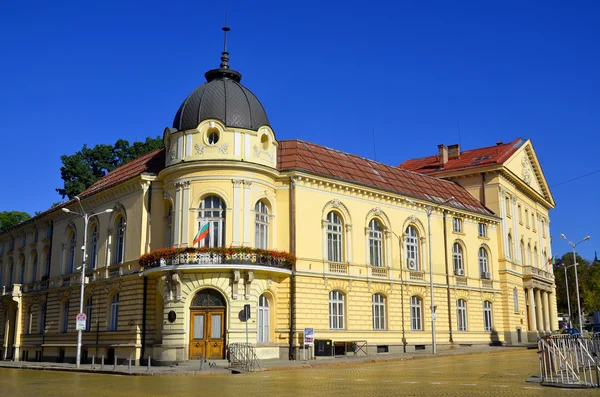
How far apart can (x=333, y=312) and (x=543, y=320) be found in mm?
28898

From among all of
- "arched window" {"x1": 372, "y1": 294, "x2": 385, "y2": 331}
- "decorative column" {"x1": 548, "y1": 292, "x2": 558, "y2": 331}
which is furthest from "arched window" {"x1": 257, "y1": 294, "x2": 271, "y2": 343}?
"decorative column" {"x1": 548, "y1": 292, "x2": 558, "y2": 331}

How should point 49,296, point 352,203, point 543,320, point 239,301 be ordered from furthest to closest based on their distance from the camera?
point 543,320 < point 49,296 < point 352,203 < point 239,301

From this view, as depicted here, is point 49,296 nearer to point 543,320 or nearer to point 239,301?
point 239,301

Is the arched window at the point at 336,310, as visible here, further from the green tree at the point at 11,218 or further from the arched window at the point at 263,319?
the green tree at the point at 11,218

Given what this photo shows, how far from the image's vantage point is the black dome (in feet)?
113

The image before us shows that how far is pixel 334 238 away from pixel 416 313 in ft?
28.7

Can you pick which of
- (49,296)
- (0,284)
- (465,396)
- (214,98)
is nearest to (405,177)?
(214,98)

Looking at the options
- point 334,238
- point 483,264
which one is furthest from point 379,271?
point 483,264

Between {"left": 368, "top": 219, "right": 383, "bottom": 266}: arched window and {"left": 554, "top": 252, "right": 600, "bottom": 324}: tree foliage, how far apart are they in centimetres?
4550

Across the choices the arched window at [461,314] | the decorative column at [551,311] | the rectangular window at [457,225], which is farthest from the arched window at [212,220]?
the decorative column at [551,311]

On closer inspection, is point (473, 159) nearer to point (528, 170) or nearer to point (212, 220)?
point (528, 170)

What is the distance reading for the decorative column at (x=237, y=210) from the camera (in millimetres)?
32750

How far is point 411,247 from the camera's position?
4297 cm

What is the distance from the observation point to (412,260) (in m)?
42.2
